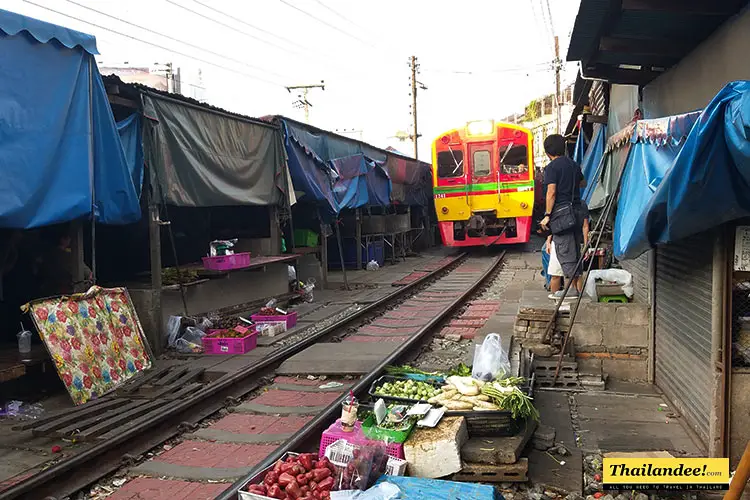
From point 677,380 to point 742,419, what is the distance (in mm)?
1236

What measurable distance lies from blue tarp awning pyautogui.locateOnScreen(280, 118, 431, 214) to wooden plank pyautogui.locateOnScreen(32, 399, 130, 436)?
6538 millimetres

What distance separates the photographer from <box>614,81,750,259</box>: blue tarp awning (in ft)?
10.4

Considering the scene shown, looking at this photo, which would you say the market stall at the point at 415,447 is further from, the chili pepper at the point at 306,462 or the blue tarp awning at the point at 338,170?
the blue tarp awning at the point at 338,170

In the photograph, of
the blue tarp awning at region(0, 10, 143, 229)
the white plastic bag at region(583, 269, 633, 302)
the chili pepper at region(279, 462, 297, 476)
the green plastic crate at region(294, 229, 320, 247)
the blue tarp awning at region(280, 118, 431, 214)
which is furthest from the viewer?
the green plastic crate at region(294, 229, 320, 247)

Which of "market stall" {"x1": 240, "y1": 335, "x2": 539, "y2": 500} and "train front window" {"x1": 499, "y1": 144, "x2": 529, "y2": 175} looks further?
"train front window" {"x1": 499, "y1": 144, "x2": 529, "y2": 175}

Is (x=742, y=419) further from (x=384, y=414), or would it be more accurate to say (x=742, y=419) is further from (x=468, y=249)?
(x=468, y=249)

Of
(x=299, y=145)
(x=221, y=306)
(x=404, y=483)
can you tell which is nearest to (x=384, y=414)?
(x=404, y=483)

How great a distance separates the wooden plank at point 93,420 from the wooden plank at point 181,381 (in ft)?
0.84

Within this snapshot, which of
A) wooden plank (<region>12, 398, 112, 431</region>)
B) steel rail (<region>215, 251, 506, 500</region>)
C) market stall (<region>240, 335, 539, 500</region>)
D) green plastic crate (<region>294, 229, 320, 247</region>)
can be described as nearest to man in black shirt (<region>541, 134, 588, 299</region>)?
steel rail (<region>215, 251, 506, 500</region>)

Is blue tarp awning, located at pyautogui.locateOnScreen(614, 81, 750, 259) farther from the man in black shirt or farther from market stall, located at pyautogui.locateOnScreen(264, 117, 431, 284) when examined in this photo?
market stall, located at pyautogui.locateOnScreen(264, 117, 431, 284)

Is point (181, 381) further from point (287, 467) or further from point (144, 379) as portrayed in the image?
point (287, 467)

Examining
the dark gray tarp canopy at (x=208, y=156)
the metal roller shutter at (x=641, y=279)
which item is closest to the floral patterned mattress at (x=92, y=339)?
the dark gray tarp canopy at (x=208, y=156)

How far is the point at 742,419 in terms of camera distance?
Answer: 13.2 feet

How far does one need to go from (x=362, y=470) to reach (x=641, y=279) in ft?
15.8
